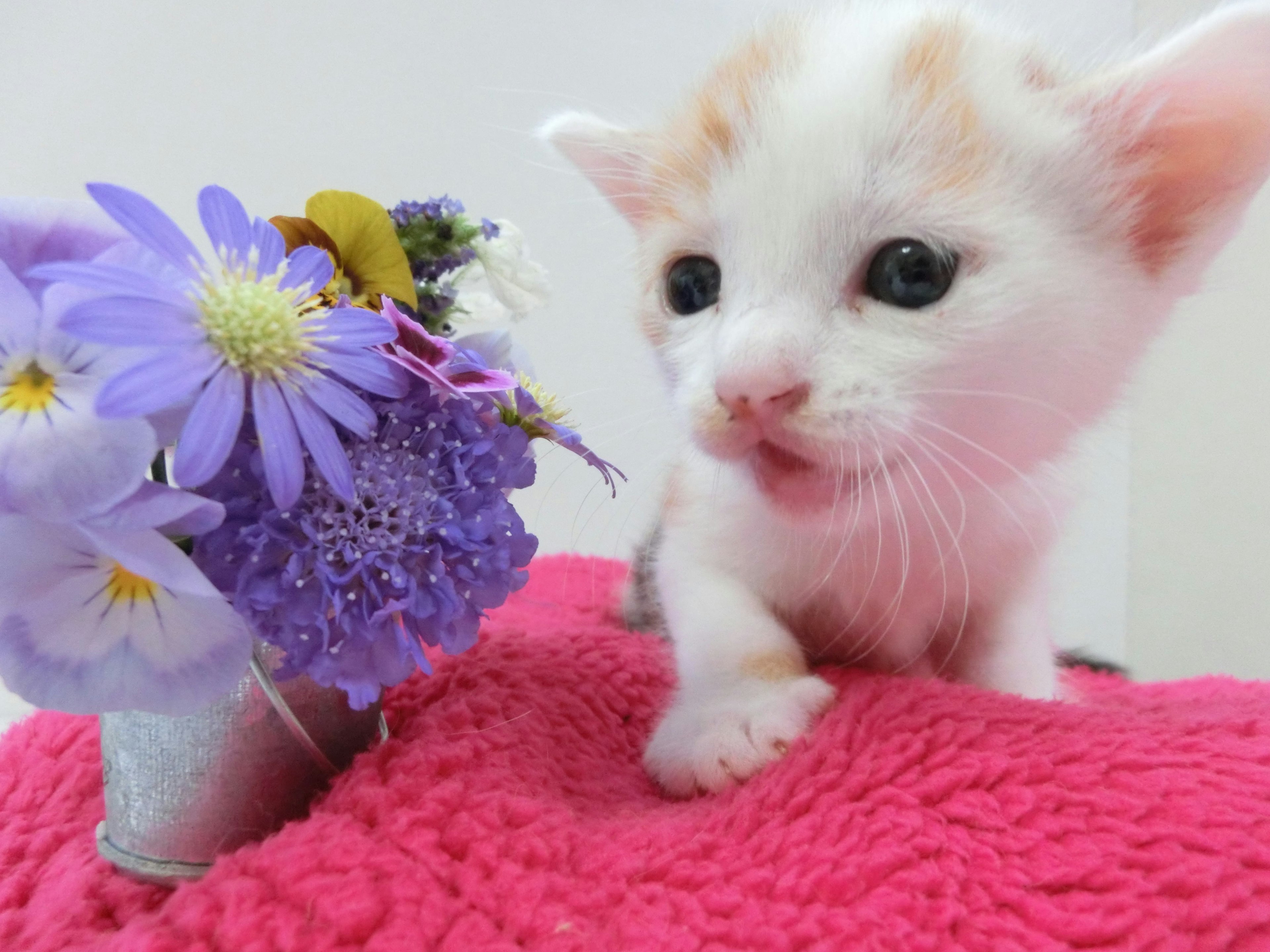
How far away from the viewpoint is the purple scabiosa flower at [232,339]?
1.29 feet

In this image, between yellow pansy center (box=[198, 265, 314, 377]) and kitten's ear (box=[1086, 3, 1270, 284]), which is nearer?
yellow pansy center (box=[198, 265, 314, 377])

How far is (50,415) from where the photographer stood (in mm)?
391

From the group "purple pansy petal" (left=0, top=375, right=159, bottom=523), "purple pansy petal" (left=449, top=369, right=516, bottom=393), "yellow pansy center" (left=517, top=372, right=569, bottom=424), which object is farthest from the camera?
"yellow pansy center" (left=517, top=372, right=569, bottom=424)

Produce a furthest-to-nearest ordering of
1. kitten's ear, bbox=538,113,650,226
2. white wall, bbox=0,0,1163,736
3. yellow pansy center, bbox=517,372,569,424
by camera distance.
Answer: white wall, bbox=0,0,1163,736 → kitten's ear, bbox=538,113,650,226 → yellow pansy center, bbox=517,372,569,424

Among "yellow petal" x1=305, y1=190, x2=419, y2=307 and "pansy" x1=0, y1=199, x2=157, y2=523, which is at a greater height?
"yellow petal" x1=305, y1=190, x2=419, y2=307

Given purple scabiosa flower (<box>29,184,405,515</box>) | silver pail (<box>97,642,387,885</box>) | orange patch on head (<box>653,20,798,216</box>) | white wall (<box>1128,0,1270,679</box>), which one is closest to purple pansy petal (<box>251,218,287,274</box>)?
purple scabiosa flower (<box>29,184,405,515</box>)

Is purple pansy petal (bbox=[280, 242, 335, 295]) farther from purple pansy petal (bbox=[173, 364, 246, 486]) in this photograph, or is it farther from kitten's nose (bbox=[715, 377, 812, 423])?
kitten's nose (bbox=[715, 377, 812, 423])

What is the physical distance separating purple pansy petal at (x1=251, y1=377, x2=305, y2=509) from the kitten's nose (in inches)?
10.3

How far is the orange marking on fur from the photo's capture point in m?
0.71

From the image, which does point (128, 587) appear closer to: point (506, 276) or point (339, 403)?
point (339, 403)

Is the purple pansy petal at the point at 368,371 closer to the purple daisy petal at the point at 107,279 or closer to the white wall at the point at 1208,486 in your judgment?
the purple daisy petal at the point at 107,279

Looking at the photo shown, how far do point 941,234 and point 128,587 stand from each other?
1.70 ft

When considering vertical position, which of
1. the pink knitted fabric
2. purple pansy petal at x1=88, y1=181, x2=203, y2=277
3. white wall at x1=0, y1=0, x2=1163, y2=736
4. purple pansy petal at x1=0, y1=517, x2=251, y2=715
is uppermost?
white wall at x1=0, y1=0, x2=1163, y2=736

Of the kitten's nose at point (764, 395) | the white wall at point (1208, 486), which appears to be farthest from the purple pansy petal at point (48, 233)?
the white wall at point (1208, 486)
